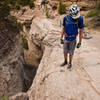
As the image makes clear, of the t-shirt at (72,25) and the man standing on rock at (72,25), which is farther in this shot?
the t-shirt at (72,25)

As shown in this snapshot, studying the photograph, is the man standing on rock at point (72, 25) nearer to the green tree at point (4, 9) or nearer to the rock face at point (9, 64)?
the rock face at point (9, 64)

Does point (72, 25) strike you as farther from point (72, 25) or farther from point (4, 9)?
point (4, 9)

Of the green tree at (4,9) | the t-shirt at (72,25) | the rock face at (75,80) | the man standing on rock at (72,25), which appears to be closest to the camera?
the man standing on rock at (72,25)

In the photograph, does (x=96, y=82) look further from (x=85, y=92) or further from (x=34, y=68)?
(x=34, y=68)

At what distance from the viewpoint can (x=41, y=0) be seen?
17.7 meters

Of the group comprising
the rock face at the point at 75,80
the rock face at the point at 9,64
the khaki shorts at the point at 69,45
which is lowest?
the rock face at the point at 9,64

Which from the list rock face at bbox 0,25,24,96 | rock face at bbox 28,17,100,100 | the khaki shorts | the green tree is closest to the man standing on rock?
the khaki shorts

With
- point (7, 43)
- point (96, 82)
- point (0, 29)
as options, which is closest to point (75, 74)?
point (96, 82)

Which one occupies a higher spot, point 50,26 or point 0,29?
point 0,29

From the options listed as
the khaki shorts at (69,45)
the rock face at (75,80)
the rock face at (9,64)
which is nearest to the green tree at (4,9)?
the rock face at (9,64)

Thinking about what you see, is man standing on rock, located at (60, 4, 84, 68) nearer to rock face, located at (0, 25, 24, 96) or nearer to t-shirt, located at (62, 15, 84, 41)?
t-shirt, located at (62, 15, 84, 41)

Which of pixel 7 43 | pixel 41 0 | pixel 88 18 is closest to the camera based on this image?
pixel 7 43

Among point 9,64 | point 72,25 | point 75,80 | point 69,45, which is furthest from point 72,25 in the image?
point 9,64

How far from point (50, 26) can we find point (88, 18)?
4466 mm
